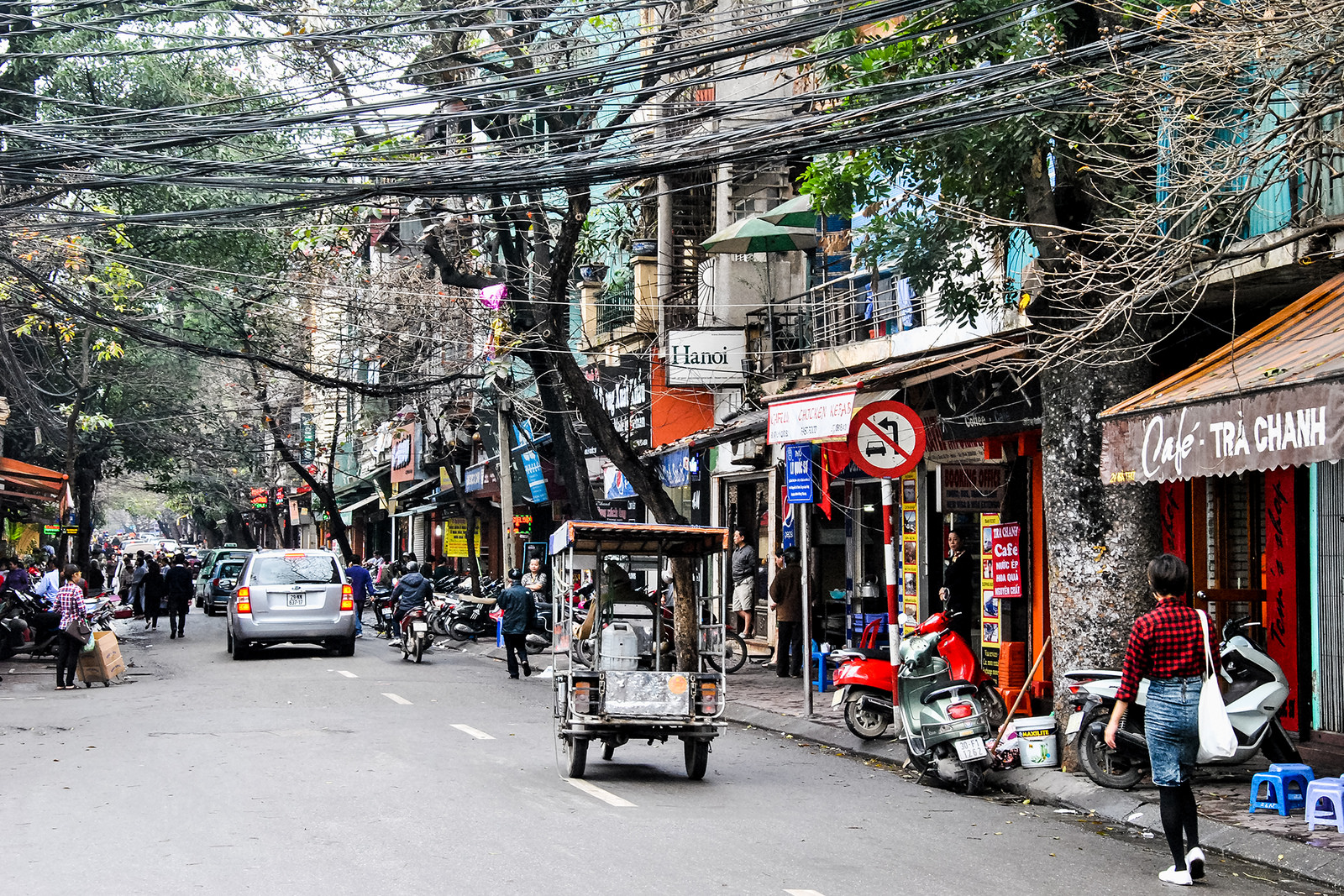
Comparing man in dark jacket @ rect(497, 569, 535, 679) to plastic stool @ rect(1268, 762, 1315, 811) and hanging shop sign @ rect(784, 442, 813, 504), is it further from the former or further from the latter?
plastic stool @ rect(1268, 762, 1315, 811)

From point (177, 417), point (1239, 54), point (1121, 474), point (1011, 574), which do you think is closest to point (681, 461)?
point (1011, 574)

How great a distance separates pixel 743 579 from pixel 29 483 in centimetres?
1535

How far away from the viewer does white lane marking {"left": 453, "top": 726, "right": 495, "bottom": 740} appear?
13.5 m

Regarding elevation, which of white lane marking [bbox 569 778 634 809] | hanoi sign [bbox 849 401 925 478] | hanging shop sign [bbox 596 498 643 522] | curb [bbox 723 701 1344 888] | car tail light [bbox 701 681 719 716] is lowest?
curb [bbox 723 701 1344 888]

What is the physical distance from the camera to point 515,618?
20.2 m

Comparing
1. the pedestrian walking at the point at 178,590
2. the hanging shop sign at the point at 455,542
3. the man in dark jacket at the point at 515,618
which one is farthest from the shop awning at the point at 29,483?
the man in dark jacket at the point at 515,618

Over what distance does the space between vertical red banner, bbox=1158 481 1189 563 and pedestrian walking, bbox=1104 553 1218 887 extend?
5.88 meters

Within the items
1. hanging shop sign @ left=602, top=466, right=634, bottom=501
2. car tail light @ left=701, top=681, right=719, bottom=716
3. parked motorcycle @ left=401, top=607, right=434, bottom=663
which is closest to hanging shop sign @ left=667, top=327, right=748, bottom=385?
parked motorcycle @ left=401, top=607, right=434, bottom=663

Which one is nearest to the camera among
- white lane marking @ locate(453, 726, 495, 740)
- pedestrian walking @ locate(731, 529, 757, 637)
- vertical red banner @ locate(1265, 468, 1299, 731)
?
vertical red banner @ locate(1265, 468, 1299, 731)

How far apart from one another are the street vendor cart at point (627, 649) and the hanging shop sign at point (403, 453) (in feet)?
117

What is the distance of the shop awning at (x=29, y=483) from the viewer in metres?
27.2

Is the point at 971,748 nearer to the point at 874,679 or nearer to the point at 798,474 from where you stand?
the point at 874,679

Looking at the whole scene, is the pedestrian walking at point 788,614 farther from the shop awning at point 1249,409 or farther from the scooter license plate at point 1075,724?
the shop awning at point 1249,409

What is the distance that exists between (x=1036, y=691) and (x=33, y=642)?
17.5 meters
